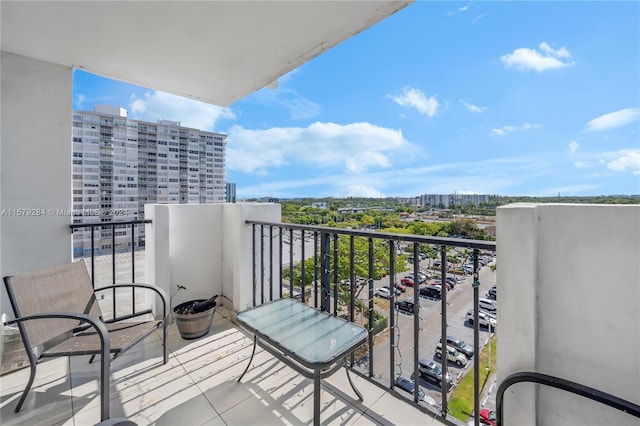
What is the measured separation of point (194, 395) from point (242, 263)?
4.38ft

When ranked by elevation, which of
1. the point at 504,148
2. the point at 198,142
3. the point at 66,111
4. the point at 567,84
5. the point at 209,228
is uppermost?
the point at 567,84

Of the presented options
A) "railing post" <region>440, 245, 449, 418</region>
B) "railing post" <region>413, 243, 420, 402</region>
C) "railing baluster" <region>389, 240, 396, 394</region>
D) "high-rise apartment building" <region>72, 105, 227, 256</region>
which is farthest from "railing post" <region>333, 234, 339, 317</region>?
"high-rise apartment building" <region>72, 105, 227, 256</region>

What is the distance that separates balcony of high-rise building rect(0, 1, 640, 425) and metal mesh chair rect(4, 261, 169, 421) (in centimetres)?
39

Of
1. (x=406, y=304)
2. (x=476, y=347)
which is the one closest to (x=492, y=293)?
(x=476, y=347)

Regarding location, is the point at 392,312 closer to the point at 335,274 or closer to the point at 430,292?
the point at 430,292

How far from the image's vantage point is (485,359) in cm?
136

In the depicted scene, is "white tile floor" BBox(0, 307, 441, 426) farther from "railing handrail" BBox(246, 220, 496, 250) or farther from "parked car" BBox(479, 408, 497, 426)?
"railing handrail" BBox(246, 220, 496, 250)

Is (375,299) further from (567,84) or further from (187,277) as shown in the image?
(567,84)

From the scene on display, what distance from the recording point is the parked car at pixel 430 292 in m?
1.56

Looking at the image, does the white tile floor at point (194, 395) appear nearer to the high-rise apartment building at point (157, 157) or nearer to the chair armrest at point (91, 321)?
the chair armrest at point (91, 321)

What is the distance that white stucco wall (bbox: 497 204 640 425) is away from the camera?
91 centimetres

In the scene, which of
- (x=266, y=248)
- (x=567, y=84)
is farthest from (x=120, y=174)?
(x=567, y=84)

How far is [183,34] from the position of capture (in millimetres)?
2059

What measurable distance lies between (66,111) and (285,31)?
2.27 m
